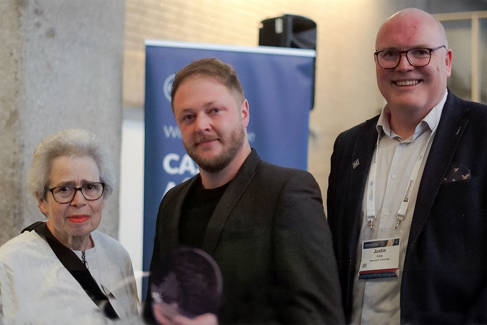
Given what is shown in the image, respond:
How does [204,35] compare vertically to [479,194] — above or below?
above

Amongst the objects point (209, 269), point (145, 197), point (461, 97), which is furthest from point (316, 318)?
point (145, 197)

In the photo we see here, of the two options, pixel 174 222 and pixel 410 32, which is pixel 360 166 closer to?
pixel 410 32

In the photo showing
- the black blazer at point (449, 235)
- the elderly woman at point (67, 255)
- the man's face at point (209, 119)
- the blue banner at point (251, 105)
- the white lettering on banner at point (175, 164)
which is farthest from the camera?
the white lettering on banner at point (175, 164)

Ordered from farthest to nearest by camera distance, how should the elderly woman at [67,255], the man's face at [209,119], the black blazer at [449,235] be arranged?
the elderly woman at [67,255], the black blazer at [449,235], the man's face at [209,119]

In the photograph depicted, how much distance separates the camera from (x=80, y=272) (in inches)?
51.3

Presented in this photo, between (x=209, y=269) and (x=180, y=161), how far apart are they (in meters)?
0.78

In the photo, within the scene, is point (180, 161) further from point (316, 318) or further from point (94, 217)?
point (316, 318)

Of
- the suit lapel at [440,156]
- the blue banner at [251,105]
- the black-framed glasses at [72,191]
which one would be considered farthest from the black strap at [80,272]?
the suit lapel at [440,156]

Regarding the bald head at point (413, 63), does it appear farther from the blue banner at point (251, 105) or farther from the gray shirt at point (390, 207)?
the blue banner at point (251, 105)

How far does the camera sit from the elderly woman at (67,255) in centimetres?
127

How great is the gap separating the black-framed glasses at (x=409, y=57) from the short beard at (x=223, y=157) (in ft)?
1.21

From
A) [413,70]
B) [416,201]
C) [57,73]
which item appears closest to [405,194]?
[416,201]

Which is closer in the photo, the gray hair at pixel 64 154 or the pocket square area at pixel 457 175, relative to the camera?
the pocket square area at pixel 457 175

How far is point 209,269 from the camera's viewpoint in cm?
102
